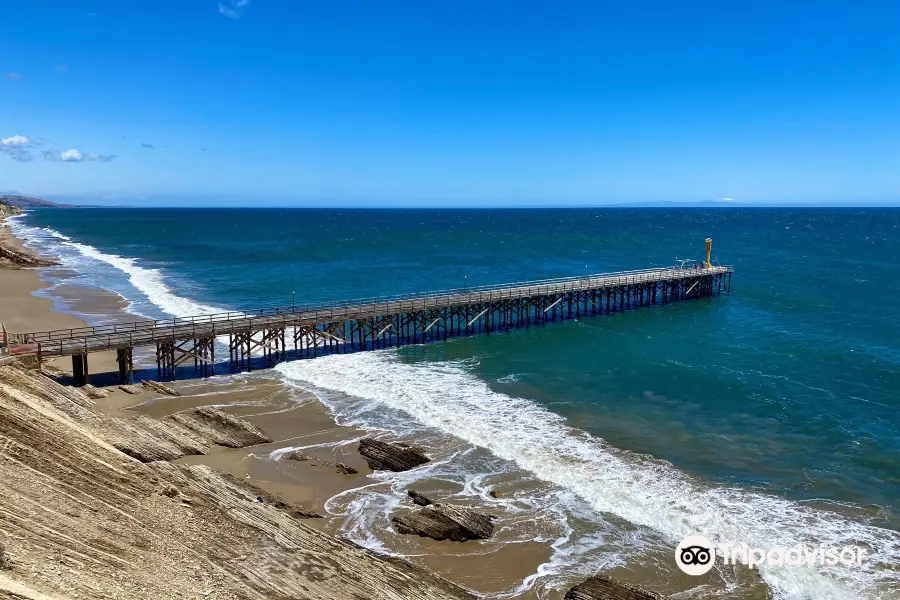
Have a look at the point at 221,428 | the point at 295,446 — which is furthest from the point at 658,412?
the point at 221,428

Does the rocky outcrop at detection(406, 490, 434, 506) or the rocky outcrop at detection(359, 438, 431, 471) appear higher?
the rocky outcrop at detection(359, 438, 431, 471)

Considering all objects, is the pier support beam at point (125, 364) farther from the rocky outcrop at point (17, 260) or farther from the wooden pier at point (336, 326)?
the rocky outcrop at point (17, 260)

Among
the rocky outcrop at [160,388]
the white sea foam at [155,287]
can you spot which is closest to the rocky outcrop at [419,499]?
the rocky outcrop at [160,388]

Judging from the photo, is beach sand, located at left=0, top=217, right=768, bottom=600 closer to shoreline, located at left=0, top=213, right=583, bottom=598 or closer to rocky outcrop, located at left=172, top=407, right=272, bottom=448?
shoreline, located at left=0, top=213, right=583, bottom=598

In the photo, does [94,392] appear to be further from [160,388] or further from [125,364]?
[125,364]

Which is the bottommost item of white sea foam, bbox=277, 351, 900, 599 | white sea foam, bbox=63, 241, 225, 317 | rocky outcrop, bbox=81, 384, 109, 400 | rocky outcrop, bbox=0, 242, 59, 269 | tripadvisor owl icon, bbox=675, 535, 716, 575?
tripadvisor owl icon, bbox=675, 535, 716, 575

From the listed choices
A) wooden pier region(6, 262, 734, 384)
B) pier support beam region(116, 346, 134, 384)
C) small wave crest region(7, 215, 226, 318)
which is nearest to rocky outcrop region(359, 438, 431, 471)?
wooden pier region(6, 262, 734, 384)

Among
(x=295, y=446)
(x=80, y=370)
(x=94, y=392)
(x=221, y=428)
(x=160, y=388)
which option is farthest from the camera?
(x=80, y=370)

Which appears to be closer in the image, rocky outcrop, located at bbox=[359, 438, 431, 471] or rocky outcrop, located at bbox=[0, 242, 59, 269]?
rocky outcrop, located at bbox=[359, 438, 431, 471]
